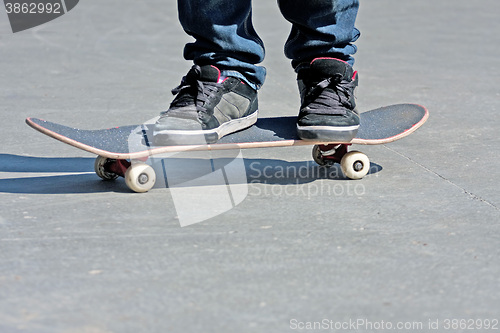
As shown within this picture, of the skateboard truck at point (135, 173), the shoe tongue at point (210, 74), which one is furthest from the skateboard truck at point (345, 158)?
the skateboard truck at point (135, 173)

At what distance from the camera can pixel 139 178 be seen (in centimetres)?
229

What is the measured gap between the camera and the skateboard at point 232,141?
225 centimetres

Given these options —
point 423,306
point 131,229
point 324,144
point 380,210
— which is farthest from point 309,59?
point 423,306

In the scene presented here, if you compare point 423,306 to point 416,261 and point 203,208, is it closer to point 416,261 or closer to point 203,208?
point 416,261

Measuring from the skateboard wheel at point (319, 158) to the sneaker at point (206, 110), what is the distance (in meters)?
0.23

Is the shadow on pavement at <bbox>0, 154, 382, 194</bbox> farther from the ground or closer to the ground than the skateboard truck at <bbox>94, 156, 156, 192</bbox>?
closer to the ground

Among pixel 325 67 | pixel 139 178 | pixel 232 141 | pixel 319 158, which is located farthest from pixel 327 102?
pixel 139 178

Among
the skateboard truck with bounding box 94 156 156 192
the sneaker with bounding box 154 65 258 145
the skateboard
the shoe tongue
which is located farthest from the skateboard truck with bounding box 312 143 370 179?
the skateboard truck with bounding box 94 156 156 192

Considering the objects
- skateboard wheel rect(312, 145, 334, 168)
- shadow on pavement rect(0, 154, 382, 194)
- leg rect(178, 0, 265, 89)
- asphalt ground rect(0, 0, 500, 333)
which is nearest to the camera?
asphalt ground rect(0, 0, 500, 333)

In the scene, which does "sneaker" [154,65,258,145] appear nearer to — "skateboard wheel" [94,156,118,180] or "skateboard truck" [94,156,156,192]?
"skateboard truck" [94,156,156,192]

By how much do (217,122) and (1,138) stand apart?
3.53 ft

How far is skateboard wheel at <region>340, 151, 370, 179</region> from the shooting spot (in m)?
2.46

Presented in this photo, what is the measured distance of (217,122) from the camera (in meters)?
2.40

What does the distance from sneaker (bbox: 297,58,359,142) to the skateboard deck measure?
0.18 feet
